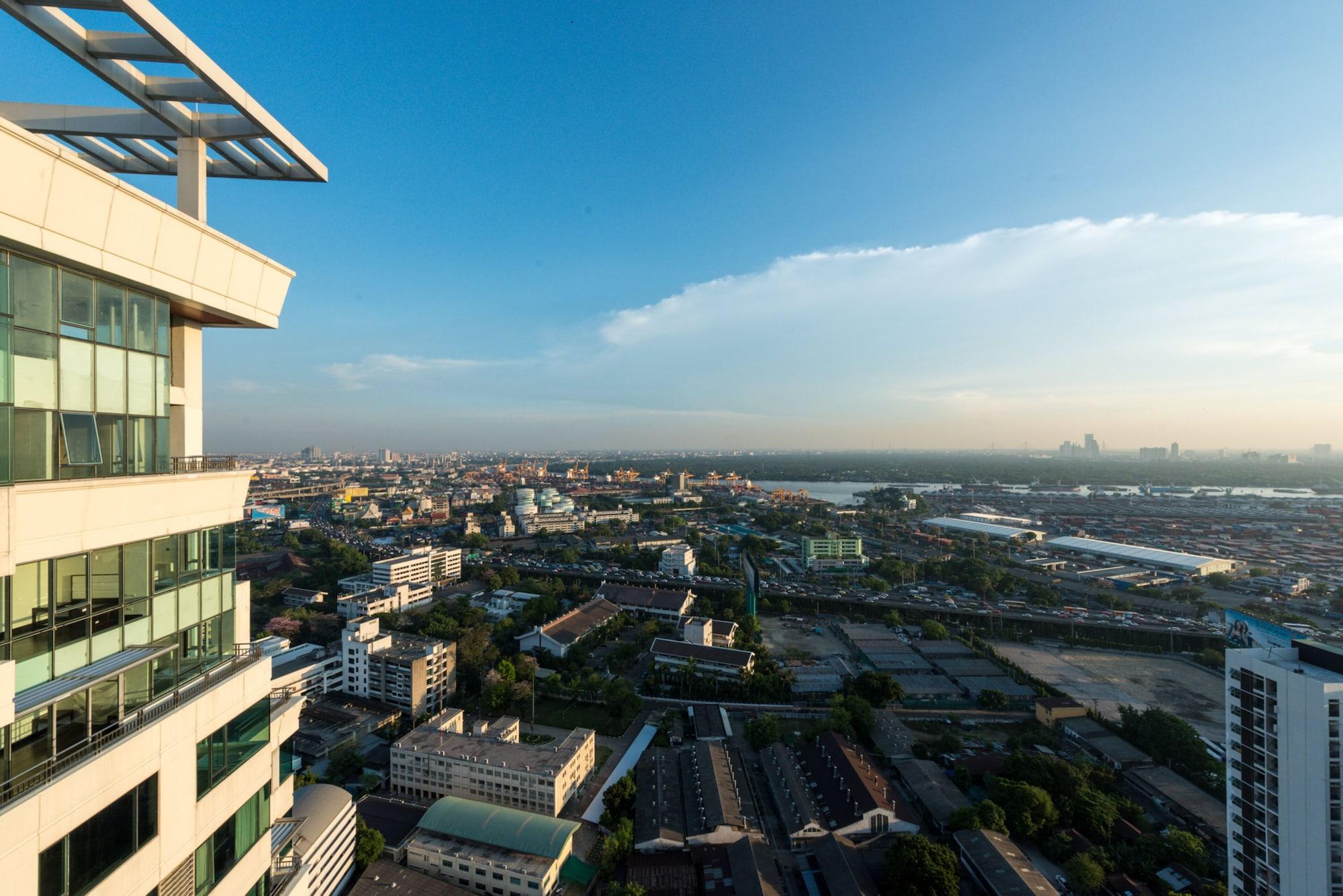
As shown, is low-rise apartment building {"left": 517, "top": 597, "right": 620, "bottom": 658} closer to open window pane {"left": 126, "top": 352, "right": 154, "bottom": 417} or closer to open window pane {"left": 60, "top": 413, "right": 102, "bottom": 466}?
open window pane {"left": 126, "top": 352, "right": 154, "bottom": 417}

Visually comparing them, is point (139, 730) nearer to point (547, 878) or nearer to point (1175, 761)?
point (547, 878)

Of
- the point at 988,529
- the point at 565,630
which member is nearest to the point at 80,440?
the point at 565,630

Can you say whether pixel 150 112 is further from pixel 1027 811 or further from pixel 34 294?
pixel 1027 811

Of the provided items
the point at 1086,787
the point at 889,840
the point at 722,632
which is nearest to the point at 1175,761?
the point at 1086,787

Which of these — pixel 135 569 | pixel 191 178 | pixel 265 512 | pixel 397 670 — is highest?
pixel 191 178

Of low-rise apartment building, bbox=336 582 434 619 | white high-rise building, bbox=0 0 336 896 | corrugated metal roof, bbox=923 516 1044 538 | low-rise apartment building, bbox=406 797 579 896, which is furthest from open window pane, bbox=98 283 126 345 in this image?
corrugated metal roof, bbox=923 516 1044 538
